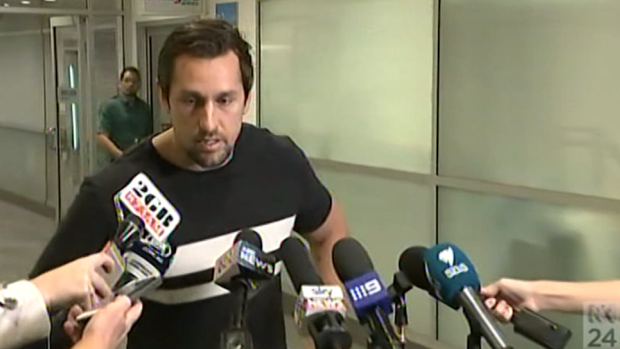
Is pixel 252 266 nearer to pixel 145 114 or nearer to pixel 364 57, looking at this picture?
pixel 364 57

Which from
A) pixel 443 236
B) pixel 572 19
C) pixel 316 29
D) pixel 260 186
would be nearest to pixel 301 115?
pixel 316 29

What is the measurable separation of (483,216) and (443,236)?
34cm

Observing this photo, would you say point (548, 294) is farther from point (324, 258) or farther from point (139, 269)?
point (139, 269)

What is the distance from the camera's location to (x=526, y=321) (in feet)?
4.17

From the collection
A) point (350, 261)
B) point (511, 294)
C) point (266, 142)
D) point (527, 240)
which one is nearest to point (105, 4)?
point (527, 240)

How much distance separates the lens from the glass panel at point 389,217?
4.95m

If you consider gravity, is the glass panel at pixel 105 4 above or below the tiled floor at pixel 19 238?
above

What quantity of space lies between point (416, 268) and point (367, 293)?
14cm

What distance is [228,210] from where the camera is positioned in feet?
6.38

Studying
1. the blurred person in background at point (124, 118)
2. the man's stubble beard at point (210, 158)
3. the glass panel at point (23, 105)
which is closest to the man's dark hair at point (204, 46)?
the man's stubble beard at point (210, 158)

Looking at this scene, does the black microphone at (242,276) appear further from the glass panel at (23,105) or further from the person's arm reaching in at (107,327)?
the glass panel at (23,105)

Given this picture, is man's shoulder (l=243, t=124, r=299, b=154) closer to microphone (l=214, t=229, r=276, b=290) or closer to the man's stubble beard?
the man's stubble beard

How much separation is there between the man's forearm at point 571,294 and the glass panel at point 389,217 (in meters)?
3.01

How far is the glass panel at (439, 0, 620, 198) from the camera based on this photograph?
12.6ft
